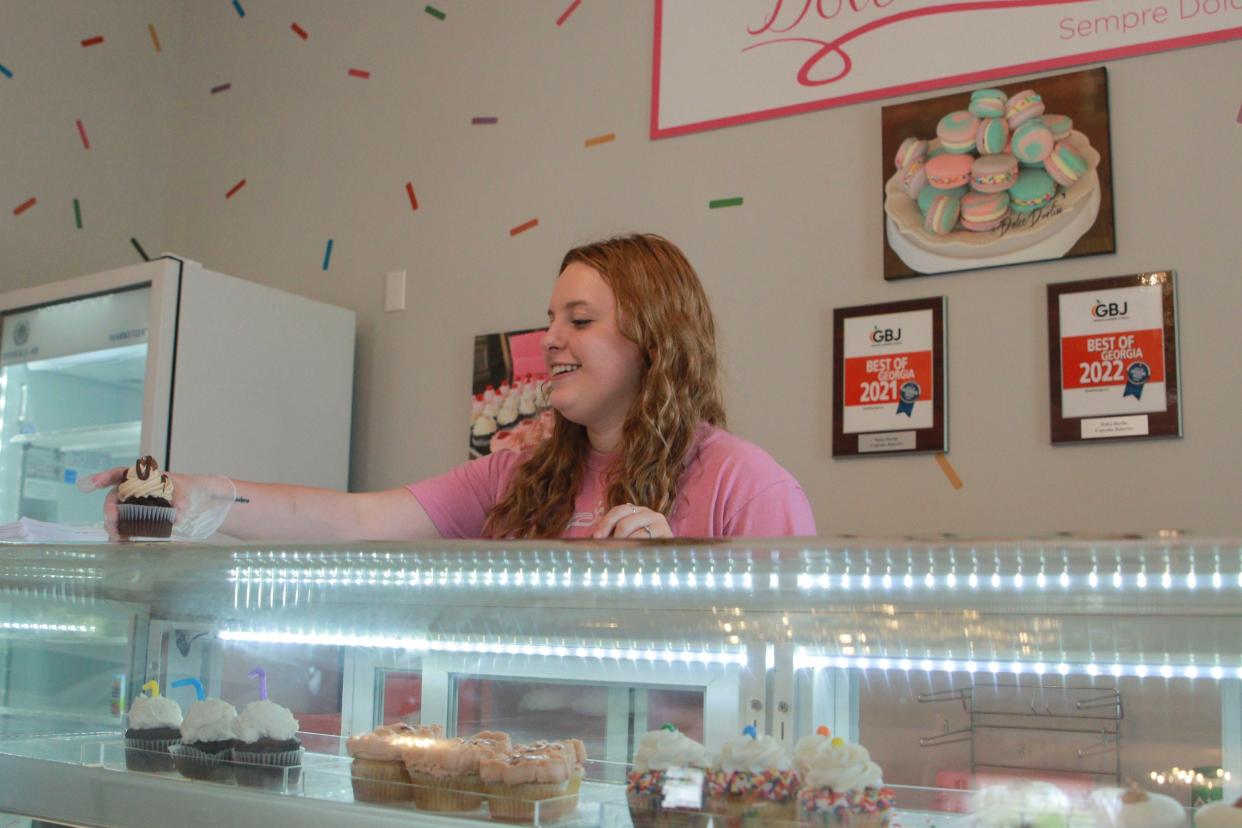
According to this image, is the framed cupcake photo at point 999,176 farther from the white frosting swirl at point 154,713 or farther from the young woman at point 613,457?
the white frosting swirl at point 154,713

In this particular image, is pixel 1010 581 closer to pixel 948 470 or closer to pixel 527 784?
pixel 527 784

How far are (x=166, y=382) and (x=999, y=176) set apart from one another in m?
2.18

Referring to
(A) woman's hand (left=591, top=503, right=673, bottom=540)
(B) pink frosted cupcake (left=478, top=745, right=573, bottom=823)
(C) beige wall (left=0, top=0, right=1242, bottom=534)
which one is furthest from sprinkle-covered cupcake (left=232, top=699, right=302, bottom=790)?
(C) beige wall (left=0, top=0, right=1242, bottom=534)

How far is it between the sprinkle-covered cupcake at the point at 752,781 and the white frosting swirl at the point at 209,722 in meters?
0.68

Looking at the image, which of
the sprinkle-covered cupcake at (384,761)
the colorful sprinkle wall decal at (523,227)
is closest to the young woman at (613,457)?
the sprinkle-covered cupcake at (384,761)

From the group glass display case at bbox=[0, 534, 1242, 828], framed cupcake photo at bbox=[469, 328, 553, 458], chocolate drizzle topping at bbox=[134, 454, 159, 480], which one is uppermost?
framed cupcake photo at bbox=[469, 328, 553, 458]

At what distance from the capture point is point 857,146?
3.14m

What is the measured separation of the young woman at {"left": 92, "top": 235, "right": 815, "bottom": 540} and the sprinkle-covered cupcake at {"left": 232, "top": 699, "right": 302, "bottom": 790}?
41 cm

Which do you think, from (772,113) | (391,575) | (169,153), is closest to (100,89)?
(169,153)

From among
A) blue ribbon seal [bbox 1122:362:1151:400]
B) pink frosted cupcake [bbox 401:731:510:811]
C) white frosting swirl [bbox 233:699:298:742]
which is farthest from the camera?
blue ribbon seal [bbox 1122:362:1151:400]

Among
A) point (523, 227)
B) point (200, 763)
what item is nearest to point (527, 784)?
point (200, 763)

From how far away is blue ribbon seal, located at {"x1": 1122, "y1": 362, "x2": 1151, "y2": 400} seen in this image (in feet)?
8.79

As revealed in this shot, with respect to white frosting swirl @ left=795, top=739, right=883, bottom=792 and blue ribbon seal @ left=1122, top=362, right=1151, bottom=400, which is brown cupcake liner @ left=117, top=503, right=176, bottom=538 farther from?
blue ribbon seal @ left=1122, top=362, right=1151, bottom=400

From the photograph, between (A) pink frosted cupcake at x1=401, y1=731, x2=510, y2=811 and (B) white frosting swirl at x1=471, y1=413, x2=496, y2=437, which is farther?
(B) white frosting swirl at x1=471, y1=413, x2=496, y2=437
